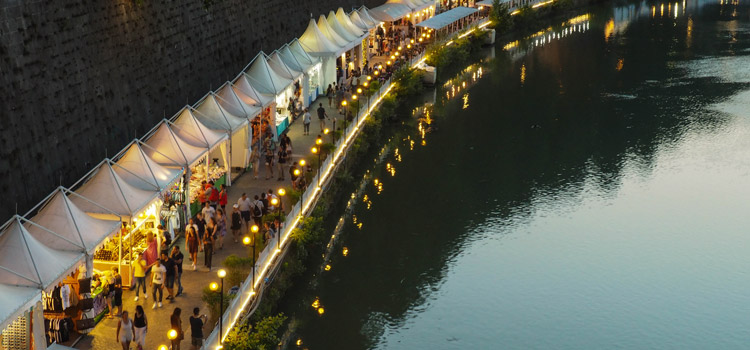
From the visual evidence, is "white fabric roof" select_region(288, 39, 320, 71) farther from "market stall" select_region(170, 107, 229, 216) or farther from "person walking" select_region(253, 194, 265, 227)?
"person walking" select_region(253, 194, 265, 227)

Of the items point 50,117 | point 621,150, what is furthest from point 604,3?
point 50,117

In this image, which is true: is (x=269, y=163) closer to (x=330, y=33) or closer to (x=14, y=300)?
(x=330, y=33)

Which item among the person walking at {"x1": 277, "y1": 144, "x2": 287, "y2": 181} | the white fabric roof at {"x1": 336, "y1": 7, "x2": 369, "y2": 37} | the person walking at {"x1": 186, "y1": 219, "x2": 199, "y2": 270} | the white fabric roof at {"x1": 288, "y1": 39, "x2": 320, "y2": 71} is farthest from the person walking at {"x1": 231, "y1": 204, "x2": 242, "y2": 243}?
the white fabric roof at {"x1": 336, "y1": 7, "x2": 369, "y2": 37}

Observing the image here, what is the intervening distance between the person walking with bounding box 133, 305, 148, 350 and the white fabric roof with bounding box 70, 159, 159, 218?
10.3ft

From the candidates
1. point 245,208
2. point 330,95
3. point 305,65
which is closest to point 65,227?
point 245,208

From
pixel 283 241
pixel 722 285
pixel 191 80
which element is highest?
pixel 191 80

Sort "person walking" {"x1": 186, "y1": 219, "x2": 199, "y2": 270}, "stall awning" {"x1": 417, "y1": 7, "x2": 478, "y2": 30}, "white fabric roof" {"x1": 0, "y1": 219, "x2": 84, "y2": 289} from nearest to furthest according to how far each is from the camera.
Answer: "white fabric roof" {"x1": 0, "y1": 219, "x2": 84, "y2": 289}, "person walking" {"x1": 186, "y1": 219, "x2": 199, "y2": 270}, "stall awning" {"x1": 417, "y1": 7, "x2": 478, "y2": 30}

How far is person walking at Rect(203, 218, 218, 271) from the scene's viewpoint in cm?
2488

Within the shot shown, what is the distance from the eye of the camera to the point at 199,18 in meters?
32.8

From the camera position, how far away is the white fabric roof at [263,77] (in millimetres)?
35469

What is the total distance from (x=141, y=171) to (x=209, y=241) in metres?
2.40

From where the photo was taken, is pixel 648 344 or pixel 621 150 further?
pixel 621 150

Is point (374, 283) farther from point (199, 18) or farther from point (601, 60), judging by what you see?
point (601, 60)

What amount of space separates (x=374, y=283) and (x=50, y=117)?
10.9 meters
